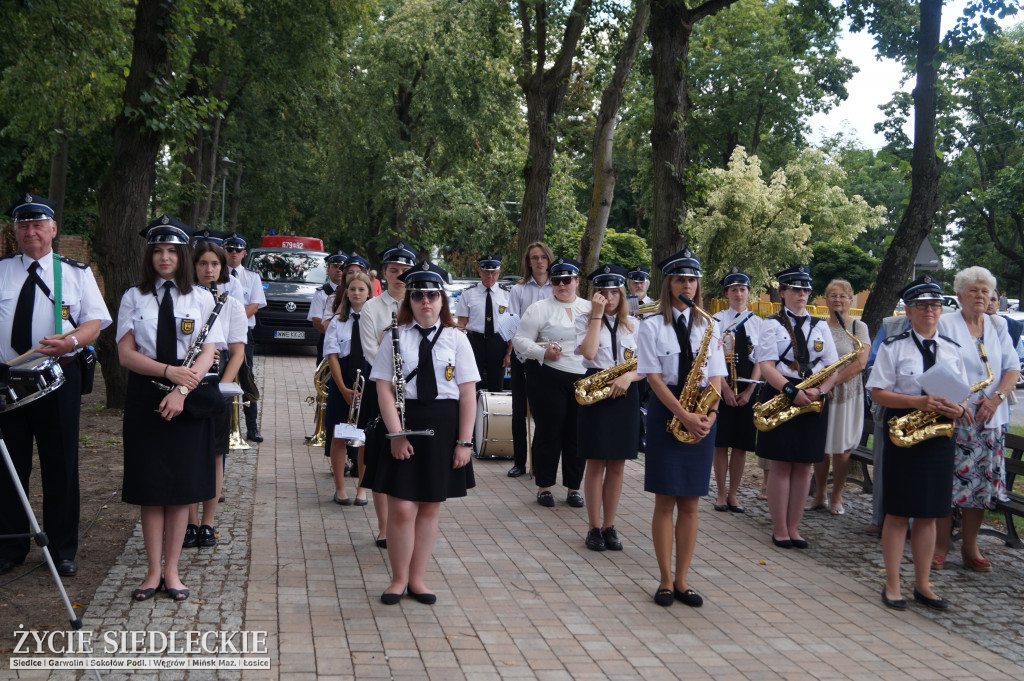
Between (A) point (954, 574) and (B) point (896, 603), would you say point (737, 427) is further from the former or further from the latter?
(B) point (896, 603)

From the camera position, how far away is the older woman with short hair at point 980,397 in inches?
287

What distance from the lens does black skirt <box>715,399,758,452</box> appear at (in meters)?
9.20

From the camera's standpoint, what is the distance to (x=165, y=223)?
20.4 ft

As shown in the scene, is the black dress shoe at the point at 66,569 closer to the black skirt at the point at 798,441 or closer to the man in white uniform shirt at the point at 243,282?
the man in white uniform shirt at the point at 243,282

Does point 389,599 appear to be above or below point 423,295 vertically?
below

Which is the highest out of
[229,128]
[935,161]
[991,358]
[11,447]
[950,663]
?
[229,128]

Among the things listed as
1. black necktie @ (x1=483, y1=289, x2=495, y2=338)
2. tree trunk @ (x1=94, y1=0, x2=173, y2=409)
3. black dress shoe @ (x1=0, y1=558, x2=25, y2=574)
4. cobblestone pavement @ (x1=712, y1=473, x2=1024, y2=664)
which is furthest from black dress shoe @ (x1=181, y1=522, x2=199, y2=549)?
tree trunk @ (x1=94, y1=0, x2=173, y2=409)

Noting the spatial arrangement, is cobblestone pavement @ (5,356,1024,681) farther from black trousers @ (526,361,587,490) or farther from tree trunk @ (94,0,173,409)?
tree trunk @ (94,0,173,409)

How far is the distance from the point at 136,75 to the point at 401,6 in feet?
80.6

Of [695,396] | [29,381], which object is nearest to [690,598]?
[695,396]

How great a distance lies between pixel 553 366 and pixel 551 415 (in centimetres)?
46

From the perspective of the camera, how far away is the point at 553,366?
880cm

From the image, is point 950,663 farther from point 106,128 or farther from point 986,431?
point 106,128

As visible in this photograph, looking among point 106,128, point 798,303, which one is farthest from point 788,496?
point 106,128
